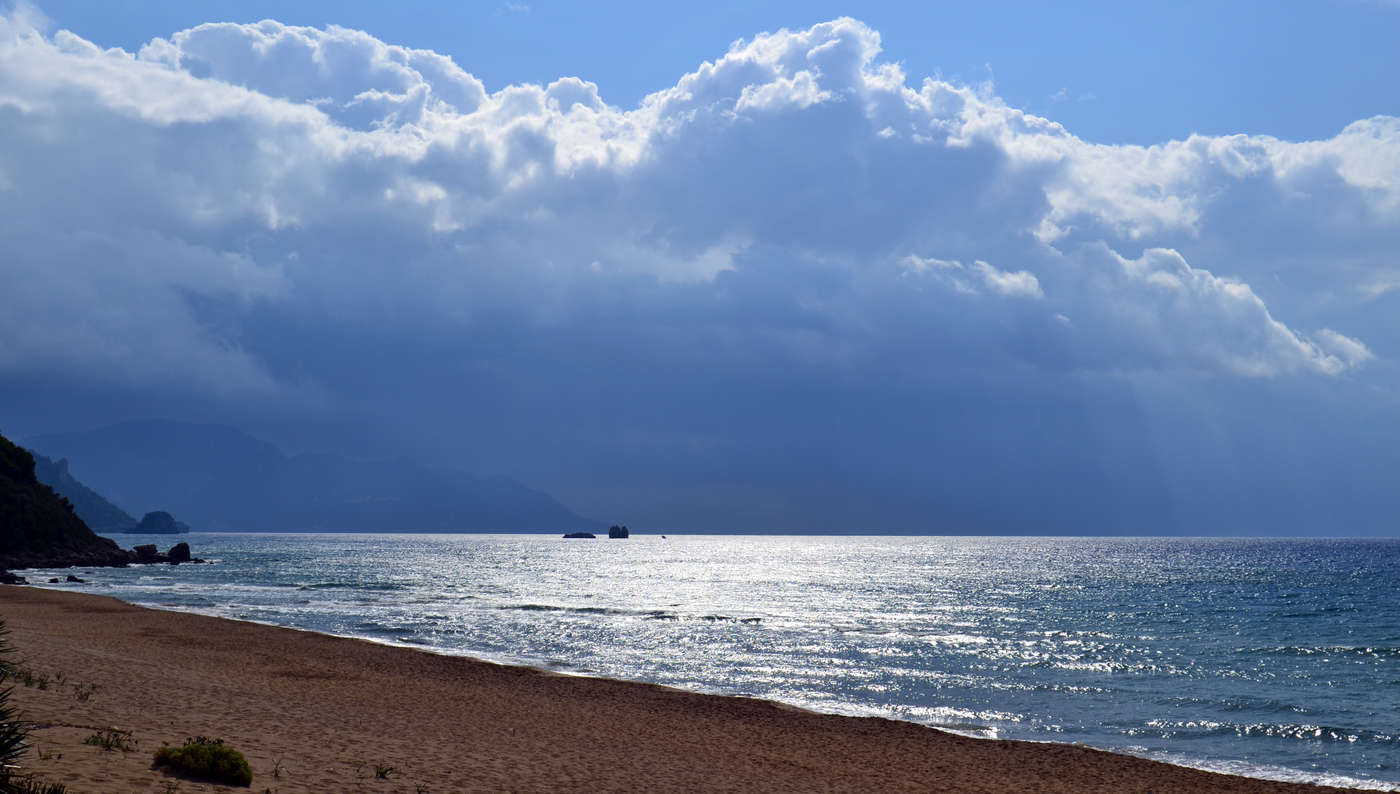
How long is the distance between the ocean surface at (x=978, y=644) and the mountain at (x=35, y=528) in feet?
35.6

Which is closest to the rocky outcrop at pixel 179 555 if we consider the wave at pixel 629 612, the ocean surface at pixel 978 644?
the ocean surface at pixel 978 644

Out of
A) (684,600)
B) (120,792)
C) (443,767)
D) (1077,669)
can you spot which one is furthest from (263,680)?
(684,600)

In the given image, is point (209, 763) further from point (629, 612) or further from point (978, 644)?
point (629, 612)

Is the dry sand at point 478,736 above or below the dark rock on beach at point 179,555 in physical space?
above

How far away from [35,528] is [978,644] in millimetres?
120783

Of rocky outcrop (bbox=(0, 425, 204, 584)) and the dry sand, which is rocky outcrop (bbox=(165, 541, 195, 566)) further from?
the dry sand

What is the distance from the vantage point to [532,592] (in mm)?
91500

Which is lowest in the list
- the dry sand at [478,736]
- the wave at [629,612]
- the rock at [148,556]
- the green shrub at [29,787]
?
the rock at [148,556]

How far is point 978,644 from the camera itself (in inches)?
A: 2023

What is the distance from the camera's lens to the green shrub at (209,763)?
1495 centimetres

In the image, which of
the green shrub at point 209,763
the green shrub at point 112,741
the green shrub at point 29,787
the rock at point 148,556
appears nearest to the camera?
the green shrub at point 29,787

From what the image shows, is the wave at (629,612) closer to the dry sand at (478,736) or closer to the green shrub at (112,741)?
the dry sand at (478,736)

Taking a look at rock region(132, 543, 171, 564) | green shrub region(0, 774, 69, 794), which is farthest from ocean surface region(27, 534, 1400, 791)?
rock region(132, 543, 171, 564)

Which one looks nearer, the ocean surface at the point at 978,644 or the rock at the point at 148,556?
the ocean surface at the point at 978,644
